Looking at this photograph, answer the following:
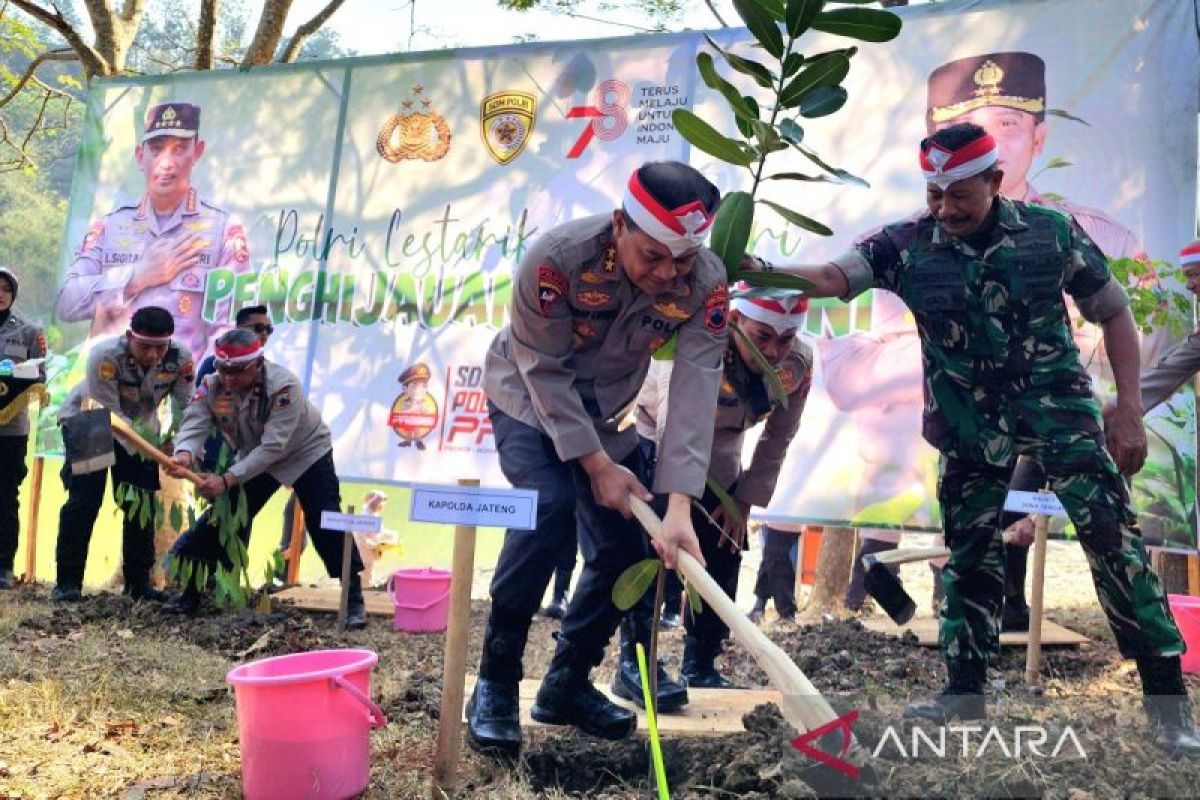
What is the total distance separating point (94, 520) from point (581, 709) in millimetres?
3813

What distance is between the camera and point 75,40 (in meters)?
7.66

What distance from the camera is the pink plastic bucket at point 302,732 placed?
2.35 meters

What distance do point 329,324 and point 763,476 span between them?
338 cm

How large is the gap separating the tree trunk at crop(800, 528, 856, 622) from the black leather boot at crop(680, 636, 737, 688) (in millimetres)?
2783

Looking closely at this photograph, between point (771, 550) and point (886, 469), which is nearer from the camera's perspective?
point (886, 469)

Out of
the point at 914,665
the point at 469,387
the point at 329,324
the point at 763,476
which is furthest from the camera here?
the point at 329,324

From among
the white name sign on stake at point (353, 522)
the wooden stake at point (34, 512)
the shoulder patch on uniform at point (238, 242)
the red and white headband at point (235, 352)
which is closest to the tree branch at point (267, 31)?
the shoulder patch on uniform at point (238, 242)

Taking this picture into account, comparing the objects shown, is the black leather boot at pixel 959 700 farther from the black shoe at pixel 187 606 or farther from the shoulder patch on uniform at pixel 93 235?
the shoulder patch on uniform at pixel 93 235

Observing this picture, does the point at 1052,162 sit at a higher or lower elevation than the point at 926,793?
higher

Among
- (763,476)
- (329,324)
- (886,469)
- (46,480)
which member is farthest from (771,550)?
(46,480)

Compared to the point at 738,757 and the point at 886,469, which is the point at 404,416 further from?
the point at 738,757

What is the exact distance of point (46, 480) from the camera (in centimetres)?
823

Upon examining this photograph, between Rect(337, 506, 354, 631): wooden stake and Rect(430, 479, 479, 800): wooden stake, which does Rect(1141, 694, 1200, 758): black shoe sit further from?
Rect(337, 506, 354, 631): wooden stake

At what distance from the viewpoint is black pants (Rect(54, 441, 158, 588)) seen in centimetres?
528
